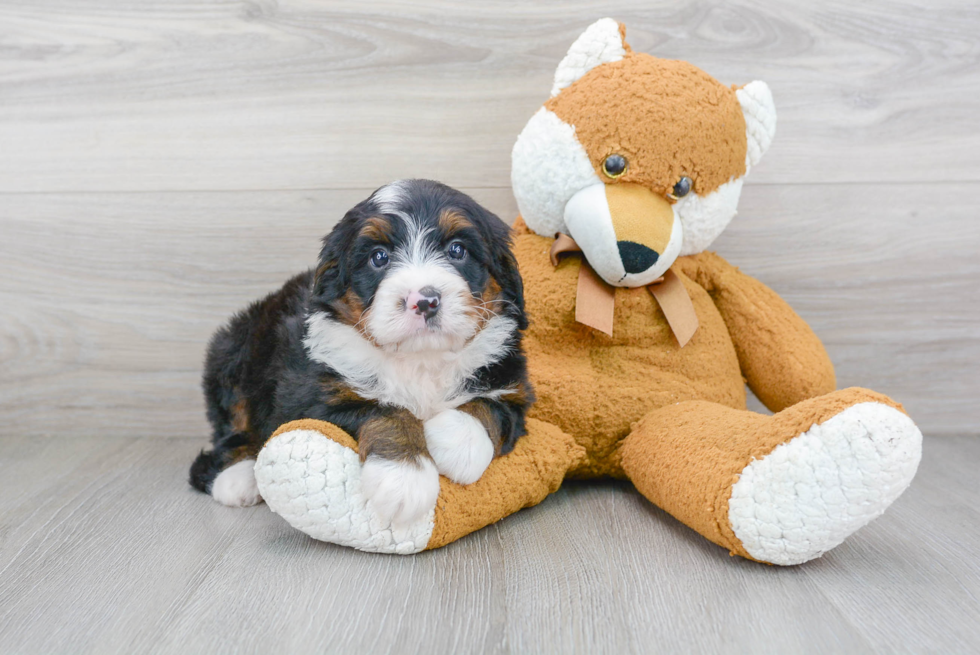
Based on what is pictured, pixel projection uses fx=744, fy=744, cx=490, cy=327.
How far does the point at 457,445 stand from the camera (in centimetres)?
147

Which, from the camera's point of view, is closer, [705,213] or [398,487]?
[398,487]

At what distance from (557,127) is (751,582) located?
110cm

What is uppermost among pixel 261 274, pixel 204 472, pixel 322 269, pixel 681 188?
pixel 681 188

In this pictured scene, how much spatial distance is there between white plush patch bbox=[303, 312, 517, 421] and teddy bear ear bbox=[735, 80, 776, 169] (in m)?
0.81

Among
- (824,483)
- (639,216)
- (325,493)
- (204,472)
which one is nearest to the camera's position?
(824,483)

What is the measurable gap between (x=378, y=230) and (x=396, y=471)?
461 mm

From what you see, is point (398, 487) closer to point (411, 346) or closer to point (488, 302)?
point (411, 346)

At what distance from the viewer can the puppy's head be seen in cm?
138

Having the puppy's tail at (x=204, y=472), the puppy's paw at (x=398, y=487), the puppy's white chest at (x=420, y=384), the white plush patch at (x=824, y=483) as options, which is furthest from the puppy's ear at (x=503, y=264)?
the puppy's tail at (x=204, y=472)

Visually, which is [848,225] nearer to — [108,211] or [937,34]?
[937,34]

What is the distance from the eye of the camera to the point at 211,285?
7.82 ft

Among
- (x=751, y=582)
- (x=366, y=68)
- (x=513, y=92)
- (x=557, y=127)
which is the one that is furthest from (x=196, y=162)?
(x=751, y=582)

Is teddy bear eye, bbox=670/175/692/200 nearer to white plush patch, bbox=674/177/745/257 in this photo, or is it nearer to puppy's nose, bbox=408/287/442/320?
white plush patch, bbox=674/177/745/257

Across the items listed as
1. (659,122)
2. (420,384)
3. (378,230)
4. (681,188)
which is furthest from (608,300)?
(378,230)
